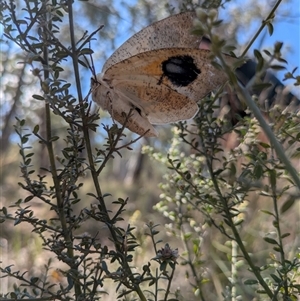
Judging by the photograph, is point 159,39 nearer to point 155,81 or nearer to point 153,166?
point 155,81

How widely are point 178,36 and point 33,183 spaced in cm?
29

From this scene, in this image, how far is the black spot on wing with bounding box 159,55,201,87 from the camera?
0.62m

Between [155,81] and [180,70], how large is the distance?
52 millimetres

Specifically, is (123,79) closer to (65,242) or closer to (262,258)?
(65,242)

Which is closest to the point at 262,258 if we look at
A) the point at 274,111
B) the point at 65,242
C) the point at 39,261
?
the point at 274,111

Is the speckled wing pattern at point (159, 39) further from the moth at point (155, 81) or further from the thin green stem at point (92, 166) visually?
the thin green stem at point (92, 166)

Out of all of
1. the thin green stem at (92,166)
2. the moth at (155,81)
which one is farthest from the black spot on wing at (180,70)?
the thin green stem at (92,166)

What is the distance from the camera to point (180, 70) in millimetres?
639

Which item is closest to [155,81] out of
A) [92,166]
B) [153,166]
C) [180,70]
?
[180,70]

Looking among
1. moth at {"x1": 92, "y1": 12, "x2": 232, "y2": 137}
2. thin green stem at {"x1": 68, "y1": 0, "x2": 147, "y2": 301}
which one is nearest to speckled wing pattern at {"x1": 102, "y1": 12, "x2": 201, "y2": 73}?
moth at {"x1": 92, "y1": 12, "x2": 232, "y2": 137}

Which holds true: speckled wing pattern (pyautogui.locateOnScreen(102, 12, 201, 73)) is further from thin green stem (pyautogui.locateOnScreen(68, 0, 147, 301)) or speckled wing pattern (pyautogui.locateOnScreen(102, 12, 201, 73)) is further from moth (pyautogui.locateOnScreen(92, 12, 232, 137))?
thin green stem (pyautogui.locateOnScreen(68, 0, 147, 301))

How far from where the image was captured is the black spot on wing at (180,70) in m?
0.62

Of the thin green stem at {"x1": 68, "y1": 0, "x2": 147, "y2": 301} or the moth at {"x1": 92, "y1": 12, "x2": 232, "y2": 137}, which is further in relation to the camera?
the moth at {"x1": 92, "y1": 12, "x2": 232, "y2": 137}

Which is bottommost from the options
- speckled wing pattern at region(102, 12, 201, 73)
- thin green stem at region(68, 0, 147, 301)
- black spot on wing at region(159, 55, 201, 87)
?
thin green stem at region(68, 0, 147, 301)
